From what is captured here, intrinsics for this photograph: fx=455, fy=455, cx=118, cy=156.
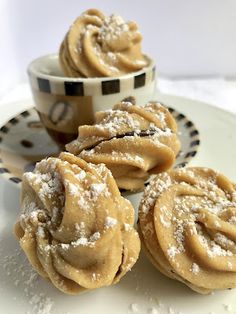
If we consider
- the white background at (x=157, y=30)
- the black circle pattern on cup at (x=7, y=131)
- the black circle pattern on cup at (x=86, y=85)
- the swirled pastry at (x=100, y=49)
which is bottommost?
the white background at (x=157, y=30)

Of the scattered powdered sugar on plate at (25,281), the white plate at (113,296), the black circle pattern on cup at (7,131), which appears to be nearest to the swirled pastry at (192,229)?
the white plate at (113,296)

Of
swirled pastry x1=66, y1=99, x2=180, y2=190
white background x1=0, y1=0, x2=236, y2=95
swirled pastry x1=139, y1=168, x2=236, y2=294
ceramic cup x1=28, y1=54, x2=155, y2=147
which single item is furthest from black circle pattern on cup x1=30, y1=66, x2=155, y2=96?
white background x1=0, y1=0, x2=236, y2=95

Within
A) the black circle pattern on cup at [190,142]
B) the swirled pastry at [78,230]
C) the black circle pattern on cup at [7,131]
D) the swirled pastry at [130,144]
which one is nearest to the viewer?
the swirled pastry at [78,230]

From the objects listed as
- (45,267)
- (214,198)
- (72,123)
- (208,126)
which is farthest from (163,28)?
(45,267)

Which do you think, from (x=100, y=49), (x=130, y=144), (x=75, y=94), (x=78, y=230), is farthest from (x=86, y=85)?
(x=78, y=230)

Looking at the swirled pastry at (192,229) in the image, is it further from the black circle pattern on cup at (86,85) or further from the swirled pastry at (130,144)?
the black circle pattern on cup at (86,85)

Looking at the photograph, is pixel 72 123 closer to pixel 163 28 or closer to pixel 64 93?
pixel 64 93

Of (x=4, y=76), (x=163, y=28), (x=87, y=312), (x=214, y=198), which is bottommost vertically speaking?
(x=4, y=76)
